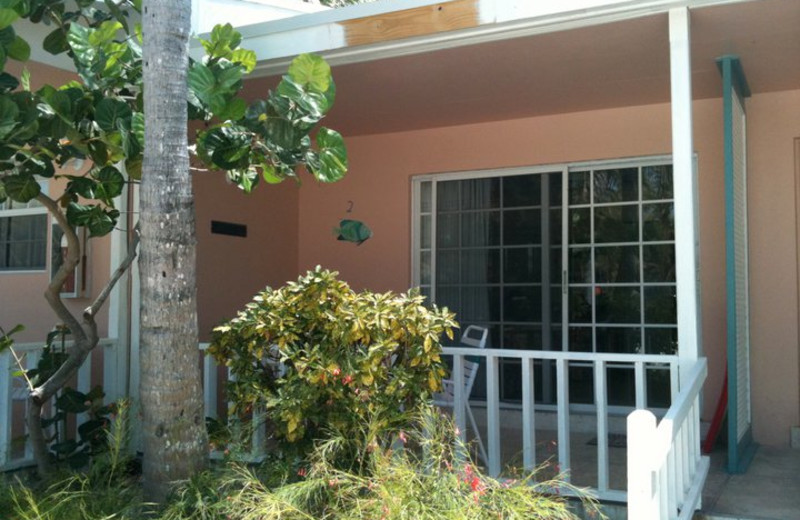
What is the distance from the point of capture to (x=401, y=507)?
2988mm

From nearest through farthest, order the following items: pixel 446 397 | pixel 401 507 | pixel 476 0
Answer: pixel 401 507 < pixel 476 0 < pixel 446 397

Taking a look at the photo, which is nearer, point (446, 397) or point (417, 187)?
point (446, 397)

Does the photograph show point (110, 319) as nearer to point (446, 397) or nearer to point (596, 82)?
point (446, 397)

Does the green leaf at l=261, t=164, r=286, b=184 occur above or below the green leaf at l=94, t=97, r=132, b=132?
below

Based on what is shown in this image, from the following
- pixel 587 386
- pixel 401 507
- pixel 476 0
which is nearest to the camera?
pixel 401 507

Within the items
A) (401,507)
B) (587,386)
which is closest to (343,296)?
(401,507)

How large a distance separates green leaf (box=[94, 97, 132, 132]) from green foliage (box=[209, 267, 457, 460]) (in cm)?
116

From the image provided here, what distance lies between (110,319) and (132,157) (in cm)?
184

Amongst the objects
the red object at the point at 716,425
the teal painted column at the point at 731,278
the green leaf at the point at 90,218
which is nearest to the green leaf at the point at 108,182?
the green leaf at the point at 90,218

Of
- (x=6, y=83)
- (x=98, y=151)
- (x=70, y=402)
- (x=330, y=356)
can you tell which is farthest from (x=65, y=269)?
(x=330, y=356)

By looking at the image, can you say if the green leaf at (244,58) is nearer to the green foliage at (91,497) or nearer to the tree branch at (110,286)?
the tree branch at (110,286)

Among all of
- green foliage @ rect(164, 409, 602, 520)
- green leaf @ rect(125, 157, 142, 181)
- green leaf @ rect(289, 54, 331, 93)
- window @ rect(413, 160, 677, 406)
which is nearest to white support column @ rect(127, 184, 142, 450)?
green leaf @ rect(125, 157, 142, 181)

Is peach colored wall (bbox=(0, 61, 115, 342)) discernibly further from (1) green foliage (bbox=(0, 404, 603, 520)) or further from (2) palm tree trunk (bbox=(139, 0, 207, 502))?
(2) palm tree trunk (bbox=(139, 0, 207, 502))

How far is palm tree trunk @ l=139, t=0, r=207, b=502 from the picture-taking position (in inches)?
137
